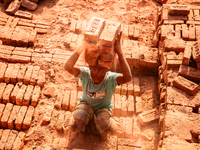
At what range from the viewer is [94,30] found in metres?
3.14

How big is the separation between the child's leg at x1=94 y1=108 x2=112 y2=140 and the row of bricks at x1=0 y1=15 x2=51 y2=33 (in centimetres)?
322

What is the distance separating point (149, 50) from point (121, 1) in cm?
248

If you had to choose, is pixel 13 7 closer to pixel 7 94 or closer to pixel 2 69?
pixel 2 69

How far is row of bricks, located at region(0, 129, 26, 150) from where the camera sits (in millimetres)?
4137

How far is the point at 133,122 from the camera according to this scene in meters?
4.58

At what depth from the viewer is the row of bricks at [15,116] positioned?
4.44 metres

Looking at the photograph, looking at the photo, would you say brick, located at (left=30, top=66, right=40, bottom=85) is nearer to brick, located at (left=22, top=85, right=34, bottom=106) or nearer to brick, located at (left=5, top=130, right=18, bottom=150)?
brick, located at (left=22, top=85, right=34, bottom=106)

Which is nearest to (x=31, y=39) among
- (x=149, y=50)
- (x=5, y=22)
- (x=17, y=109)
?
(x=5, y=22)

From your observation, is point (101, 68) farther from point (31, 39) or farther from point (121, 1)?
point (121, 1)

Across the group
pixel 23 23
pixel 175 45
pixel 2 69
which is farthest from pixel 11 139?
pixel 175 45

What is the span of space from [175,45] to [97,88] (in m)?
2.39

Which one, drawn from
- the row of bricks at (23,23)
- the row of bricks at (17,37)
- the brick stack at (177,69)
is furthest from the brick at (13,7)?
the brick stack at (177,69)

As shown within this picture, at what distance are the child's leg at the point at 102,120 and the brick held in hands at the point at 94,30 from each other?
133 centimetres

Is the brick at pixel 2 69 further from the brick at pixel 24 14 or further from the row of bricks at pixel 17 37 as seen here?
the brick at pixel 24 14
